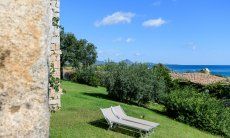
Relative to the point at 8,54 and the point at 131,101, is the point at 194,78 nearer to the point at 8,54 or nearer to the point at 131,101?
the point at 131,101

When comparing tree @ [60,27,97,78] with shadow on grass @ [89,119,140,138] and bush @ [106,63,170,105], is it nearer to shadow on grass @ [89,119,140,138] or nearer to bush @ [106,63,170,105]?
bush @ [106,63,170,105]

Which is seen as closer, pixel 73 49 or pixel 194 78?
pixel 194 78

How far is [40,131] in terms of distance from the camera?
74.0 inches

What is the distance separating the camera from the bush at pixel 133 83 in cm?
2459

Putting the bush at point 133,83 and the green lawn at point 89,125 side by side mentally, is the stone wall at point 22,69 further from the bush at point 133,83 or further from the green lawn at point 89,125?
the bush at point 133,83

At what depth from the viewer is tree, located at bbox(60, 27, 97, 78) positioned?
2164 inches

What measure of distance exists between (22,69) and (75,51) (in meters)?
55.0

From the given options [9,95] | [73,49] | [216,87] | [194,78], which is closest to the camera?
[9,95]

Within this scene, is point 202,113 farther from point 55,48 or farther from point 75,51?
point 75,51

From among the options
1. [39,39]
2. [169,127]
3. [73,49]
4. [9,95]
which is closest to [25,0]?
[39,39]

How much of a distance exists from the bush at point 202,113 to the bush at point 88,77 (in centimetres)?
1727

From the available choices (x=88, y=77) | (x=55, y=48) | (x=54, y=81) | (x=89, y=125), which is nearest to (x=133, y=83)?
(x=89, y=125)

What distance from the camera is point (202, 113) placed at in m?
21.1

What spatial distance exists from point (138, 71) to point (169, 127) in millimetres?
6960
